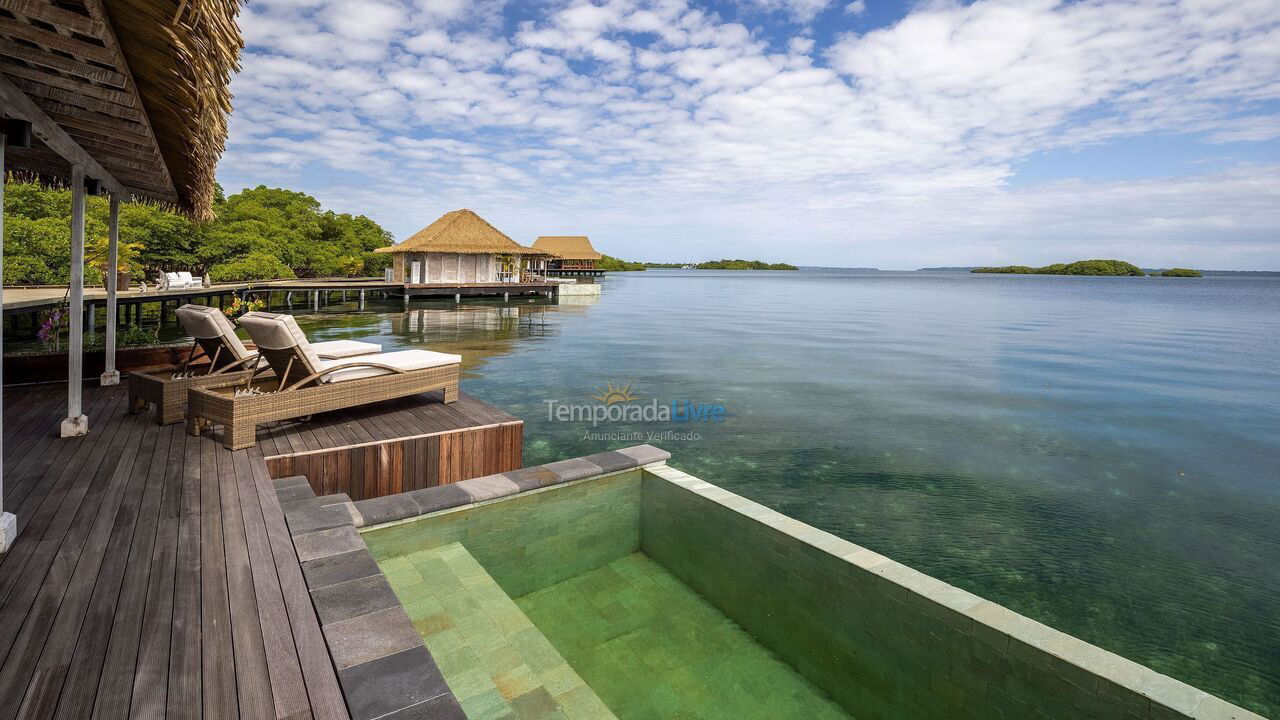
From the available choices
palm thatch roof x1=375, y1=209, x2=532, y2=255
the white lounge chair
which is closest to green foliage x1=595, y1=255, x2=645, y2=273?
palm thatch roof x1=375, y1=209, x2=532, y2=255

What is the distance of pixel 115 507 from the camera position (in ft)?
10.1

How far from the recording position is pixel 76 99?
2898 mm

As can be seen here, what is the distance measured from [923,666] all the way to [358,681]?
8.08ft

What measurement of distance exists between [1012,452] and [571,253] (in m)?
A: 78.1

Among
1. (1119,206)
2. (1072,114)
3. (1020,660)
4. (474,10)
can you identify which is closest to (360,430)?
(1020,660)

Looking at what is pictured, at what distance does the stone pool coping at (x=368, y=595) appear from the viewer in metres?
1.85

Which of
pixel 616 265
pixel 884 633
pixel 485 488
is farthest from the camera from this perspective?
pixel 616 265

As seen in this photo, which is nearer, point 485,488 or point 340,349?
point 485,488

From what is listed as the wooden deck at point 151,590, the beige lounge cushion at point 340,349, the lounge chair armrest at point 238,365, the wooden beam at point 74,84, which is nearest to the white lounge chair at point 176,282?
the beige lounge cushion at point 340,349

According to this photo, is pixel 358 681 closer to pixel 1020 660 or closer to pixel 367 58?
pixel 1020 660

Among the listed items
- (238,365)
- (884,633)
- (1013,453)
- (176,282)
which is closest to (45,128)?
(238,365)

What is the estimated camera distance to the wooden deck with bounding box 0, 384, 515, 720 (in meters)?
1.77

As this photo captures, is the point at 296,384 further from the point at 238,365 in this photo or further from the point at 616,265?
the point at 616,265

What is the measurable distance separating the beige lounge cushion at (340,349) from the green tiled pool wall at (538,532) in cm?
294
